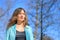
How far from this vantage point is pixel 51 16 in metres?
4.09

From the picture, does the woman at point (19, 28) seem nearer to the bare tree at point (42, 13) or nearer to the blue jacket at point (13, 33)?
the blue jacket at point (13, 33)

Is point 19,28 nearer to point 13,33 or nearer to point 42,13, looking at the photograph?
point 13,33

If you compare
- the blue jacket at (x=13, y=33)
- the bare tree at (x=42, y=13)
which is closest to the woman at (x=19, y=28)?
the blue jacket at (x=13, y=33)

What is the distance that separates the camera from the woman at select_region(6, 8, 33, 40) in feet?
4.95

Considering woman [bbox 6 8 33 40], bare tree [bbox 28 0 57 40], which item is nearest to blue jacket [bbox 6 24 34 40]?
woman [bbox 6 8 33 40]

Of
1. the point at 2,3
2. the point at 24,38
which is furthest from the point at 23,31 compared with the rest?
the point at 2,3

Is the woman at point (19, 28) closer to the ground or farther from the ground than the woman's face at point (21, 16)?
closer to the ground

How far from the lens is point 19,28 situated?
154 cm

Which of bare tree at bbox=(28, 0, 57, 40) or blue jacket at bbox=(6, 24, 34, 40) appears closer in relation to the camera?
blue jacket at bbox=(6, 24, 34, 40)

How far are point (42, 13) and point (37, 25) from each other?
1.00 ft

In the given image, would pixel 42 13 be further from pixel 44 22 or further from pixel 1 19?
pixel 1 19

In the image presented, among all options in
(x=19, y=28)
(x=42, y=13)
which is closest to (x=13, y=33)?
(x=19, y=28)

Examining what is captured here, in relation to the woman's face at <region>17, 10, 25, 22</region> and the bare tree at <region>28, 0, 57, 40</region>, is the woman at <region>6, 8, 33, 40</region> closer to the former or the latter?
the woman's face at <region>17, 10, 25, 22</region>

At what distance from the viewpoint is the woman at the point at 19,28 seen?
59.4 inches
